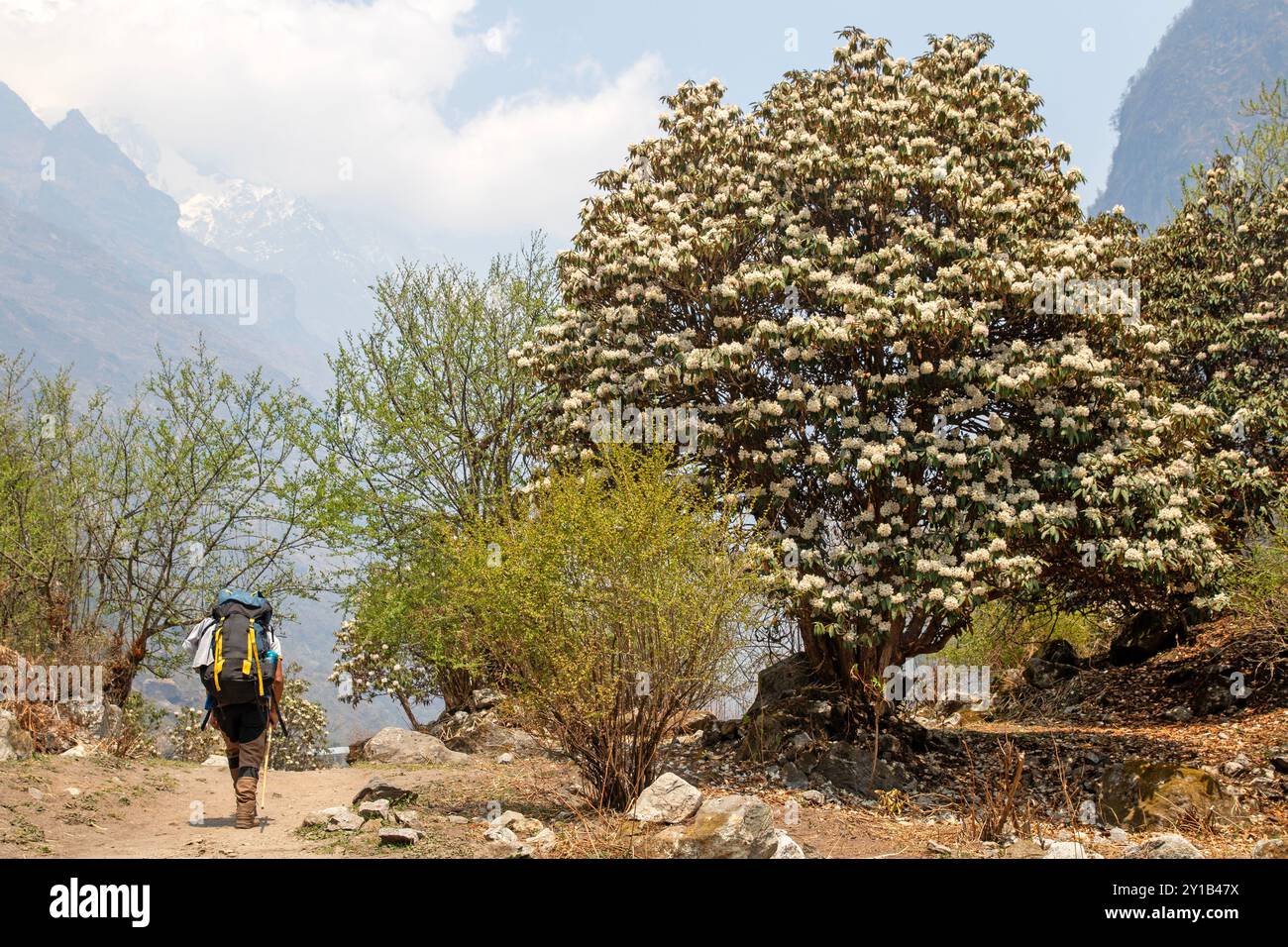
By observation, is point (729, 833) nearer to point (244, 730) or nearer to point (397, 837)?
point (397, 837)

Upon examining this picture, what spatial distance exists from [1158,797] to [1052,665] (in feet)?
37.2

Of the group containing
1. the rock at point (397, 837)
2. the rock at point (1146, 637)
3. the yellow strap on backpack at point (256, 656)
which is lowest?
the rock at point (397, 837)

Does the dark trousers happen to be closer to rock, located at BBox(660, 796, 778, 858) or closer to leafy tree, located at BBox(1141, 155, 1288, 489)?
rock, located at BBox(660, 796, 778, 858)

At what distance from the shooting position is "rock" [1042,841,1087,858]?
8156 mm

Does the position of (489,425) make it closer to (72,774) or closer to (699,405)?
(699,405)

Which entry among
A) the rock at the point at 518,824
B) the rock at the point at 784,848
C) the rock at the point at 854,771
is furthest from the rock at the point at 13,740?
the rock at the point at 854,771

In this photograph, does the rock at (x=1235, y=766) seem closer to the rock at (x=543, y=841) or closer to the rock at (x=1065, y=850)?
the rock at (x=1065, y=850)

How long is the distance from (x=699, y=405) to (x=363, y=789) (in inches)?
248

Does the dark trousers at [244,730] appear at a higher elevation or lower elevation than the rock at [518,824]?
higher

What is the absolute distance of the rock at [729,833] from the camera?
7.81 metres

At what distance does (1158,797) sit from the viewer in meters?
10.6

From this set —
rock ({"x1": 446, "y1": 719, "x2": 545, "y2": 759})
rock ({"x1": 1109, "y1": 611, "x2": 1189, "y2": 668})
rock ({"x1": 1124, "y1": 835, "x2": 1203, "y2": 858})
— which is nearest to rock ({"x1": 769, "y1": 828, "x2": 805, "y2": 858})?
rock ({"x1": 1124, "y1": 835, "x2": 1203, "y2": 858})

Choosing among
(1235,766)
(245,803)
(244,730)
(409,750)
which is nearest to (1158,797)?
(1235,766)

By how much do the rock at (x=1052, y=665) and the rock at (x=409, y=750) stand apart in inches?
467
